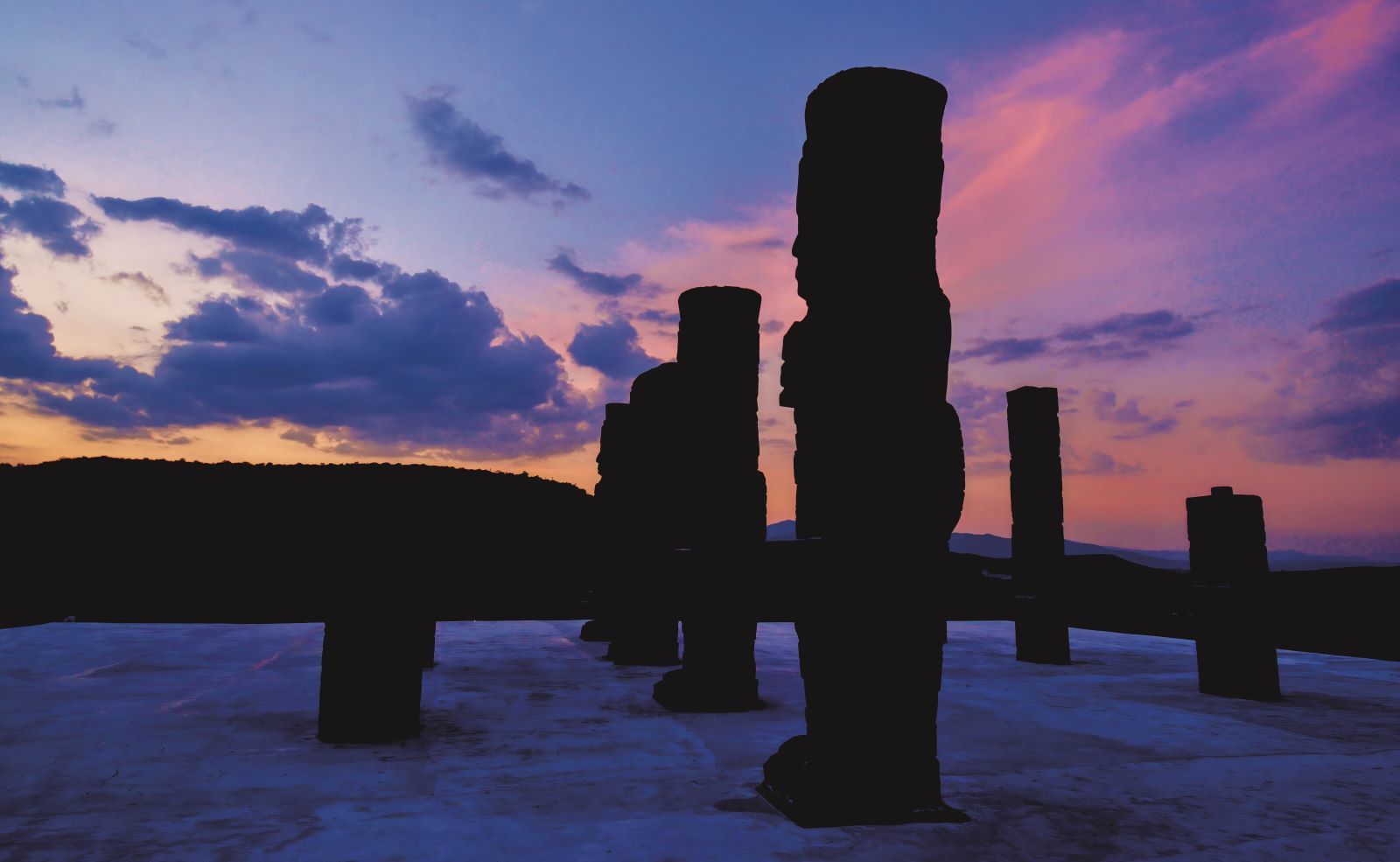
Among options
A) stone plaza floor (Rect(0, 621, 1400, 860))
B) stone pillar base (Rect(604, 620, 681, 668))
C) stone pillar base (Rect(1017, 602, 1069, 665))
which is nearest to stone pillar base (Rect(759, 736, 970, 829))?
stone plaza floor (Rect(0, 621, 1400, 860))

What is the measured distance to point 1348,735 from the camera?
6227 mm

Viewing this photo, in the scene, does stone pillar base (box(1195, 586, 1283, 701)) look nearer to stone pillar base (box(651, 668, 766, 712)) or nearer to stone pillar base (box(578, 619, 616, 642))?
stone pillar base (box(651, 668, 766, 712))

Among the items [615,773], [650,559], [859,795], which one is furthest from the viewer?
[650,559]

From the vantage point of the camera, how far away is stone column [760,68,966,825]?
4.25 meters

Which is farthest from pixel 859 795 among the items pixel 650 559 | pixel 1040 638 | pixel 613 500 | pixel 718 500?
pixel 613 500

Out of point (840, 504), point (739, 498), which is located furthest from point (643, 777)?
point (739, 498)

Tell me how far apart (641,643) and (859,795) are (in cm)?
617

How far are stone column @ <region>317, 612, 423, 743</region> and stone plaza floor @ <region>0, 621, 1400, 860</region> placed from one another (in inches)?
8.3

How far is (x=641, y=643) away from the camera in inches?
395

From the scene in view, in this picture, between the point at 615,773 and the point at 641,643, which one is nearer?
the point at 615,773

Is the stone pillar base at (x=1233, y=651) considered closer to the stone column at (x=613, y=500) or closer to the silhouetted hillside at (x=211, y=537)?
the stone column at (x=613, y=500)

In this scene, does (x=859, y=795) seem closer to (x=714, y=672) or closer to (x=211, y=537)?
(x=714, y=672)

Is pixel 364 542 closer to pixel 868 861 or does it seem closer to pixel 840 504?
pixel 840 504

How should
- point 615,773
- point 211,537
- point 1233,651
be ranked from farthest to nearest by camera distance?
1. point 211,537
2. point 1233,651
3. point 615,773
